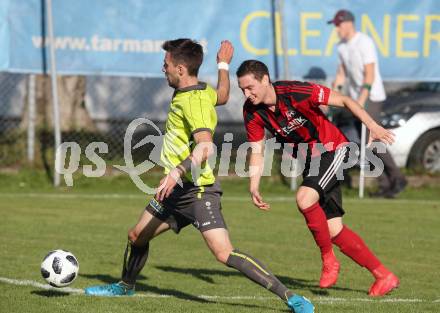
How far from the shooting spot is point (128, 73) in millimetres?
15469

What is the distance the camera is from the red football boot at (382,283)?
784 cm

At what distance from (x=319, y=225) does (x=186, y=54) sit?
5.81 ft

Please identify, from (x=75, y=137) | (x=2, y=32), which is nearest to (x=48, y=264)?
(x=2, y=32)

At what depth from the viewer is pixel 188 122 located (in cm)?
683

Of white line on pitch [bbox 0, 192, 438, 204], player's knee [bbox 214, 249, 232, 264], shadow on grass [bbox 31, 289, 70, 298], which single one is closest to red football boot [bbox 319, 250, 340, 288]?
player's knee [bbox 214, 249, 232, 264]

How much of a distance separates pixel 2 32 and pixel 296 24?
4.33 meters

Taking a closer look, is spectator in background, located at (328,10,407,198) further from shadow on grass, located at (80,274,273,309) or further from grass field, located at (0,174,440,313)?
shadow on grass, located at (80,274,273,309)

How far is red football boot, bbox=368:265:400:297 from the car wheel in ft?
26.6

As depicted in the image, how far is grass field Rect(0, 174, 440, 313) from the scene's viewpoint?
7489 mm

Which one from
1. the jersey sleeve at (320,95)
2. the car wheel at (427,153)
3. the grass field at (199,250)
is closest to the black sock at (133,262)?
the grass field at (199,250)

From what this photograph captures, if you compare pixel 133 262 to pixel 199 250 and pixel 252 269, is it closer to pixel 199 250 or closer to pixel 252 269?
pixel 252 269

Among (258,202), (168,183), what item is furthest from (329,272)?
(168,183)

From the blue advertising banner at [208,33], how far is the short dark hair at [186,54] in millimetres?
8378

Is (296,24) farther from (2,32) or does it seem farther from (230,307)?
(230,307)
